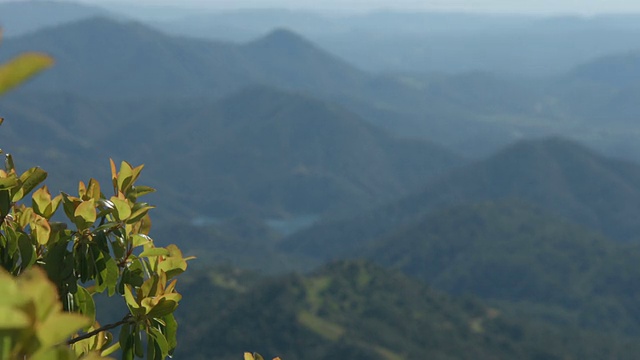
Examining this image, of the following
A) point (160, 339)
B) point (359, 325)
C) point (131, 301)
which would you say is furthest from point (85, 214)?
point (359, 325)

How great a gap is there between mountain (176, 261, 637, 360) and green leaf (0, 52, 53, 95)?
373ft

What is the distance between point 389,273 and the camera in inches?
5832

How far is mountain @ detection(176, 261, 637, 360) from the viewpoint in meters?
122

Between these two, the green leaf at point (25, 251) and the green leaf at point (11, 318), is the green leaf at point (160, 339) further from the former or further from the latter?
the green leaf at point (11, 318)

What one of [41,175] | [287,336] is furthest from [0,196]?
[287,336]

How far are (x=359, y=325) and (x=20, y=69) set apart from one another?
12694 centimetres

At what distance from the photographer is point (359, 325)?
126 m

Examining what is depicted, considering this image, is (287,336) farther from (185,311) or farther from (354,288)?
(185,311)

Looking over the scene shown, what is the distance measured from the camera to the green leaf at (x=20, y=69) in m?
1.69

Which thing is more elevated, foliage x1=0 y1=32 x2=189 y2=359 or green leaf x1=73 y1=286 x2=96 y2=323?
foliage x1=0 y1=32 x2=189 y2=359

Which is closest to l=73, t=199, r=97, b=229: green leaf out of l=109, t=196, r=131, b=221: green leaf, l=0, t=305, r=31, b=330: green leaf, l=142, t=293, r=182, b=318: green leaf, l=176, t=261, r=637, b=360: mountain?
l=109, t=196, r=131, b=221: green leaf

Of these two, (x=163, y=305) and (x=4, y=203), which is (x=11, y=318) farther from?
(x=4, y=203)

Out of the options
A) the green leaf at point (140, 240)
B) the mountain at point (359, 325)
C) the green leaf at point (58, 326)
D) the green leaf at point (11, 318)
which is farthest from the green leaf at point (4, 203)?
the mountain at point (359, 325)

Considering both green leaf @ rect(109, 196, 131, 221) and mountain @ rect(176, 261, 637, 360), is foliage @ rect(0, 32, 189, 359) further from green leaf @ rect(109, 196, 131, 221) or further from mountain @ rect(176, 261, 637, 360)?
mountain @ rect(176, 261, 637, 360)
